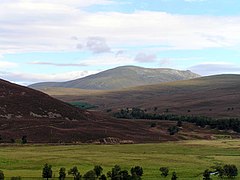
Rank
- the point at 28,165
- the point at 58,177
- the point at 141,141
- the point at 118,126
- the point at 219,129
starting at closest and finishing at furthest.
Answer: the point at 58,177 → the point at 28,165 → the point at 141,141 → the point at 118,126 → the point at 219,129

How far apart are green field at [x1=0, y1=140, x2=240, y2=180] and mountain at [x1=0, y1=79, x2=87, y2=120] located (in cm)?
5394

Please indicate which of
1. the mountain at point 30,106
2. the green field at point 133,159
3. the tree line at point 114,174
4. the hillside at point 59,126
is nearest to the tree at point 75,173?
the tree line at point 114,174

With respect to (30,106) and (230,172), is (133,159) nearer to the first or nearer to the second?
(230,172)

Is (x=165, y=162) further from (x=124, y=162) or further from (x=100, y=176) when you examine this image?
(x=100, y=176)

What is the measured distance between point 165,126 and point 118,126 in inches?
758

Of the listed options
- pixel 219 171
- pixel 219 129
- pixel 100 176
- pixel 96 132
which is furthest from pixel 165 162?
pixel 219 129

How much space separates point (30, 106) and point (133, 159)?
94295 millimetres

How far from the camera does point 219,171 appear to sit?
260 ft

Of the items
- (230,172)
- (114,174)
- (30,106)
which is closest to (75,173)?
(114,174)

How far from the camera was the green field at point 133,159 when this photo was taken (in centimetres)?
8150

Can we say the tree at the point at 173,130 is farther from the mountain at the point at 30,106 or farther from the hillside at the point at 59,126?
the mountain at the point at 30,106

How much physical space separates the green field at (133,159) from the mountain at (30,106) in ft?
177

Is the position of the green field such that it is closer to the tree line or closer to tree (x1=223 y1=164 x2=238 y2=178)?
the tree line

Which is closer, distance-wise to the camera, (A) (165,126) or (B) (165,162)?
(B) (165,162)
